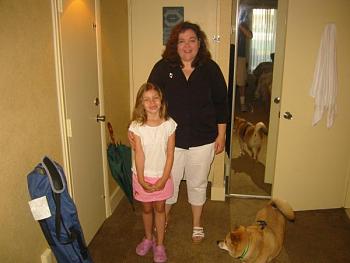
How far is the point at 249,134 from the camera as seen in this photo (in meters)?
3.18

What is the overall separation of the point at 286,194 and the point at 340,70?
1.14 meters

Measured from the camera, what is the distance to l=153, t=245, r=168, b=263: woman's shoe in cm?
220

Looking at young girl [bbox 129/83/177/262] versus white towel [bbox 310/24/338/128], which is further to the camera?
white towel [bbox 310/24/338/128]

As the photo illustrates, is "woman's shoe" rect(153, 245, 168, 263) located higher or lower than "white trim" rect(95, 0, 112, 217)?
lower

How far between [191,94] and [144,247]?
1.13 metres

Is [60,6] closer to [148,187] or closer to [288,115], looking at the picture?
[148,187]

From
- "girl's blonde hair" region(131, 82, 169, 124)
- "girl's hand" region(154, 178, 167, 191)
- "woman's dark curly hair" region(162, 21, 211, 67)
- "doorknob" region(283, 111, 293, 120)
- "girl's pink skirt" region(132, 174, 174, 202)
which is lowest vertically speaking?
"girl's pink skirt" region(132, 174, 174, 202)

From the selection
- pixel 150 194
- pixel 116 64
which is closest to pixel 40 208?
pixel 150 194

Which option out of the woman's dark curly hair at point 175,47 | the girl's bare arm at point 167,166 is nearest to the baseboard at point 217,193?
the girl's bare arm at point 167,166

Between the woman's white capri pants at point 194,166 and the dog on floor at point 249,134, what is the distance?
0.95 metres

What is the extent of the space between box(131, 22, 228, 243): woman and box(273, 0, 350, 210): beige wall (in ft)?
2.58

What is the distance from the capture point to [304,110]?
2699 mm

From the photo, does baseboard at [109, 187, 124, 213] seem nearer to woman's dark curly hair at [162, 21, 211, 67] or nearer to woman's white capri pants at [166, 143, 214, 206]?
woman's white capri pants at [166, 143, 214, 206]

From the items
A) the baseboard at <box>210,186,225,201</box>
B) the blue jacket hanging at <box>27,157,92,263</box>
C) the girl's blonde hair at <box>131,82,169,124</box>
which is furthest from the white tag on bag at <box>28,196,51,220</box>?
A: the baseboard at <box>210,186,225,201</box>
